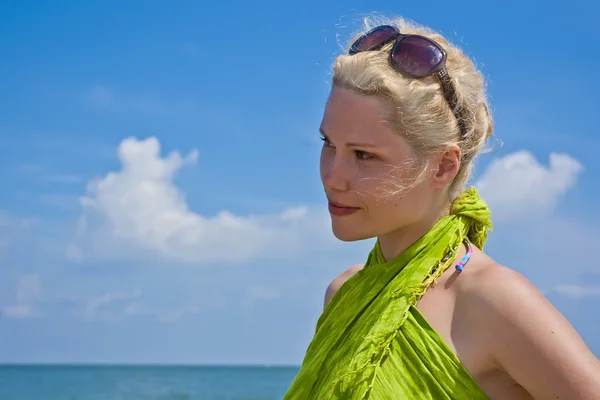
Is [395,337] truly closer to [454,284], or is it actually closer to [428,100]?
[454,284]

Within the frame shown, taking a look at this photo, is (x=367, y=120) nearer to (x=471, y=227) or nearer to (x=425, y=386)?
(x=471, y=227)

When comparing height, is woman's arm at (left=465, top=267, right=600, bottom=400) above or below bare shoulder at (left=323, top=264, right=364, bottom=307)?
below

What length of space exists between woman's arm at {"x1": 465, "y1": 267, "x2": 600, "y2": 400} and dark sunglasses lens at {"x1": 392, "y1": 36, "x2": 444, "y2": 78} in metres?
0.67

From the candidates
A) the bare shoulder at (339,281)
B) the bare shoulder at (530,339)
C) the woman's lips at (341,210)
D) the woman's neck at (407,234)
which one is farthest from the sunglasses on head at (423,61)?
the bare shoulder at (339,281)

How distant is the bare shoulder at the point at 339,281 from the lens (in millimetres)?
3340

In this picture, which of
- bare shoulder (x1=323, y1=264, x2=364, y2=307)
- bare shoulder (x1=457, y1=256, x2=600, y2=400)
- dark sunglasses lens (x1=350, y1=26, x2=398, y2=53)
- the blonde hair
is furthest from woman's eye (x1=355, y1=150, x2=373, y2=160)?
bare shoulder (x1=323, y1=264, x2=364, y2=307)

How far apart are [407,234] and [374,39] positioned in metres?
0.64

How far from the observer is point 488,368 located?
2482mm

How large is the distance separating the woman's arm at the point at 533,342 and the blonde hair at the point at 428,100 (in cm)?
44

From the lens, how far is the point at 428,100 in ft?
8.76

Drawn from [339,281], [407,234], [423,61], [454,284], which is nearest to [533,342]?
[454,284]

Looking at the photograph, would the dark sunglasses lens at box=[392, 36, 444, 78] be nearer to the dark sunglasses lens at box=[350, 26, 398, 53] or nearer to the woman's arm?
the dark sunglasses lens at box=[350, 26, 398, 53]

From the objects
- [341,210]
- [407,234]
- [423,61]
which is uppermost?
[423,61]

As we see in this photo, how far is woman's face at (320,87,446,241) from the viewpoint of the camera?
2641 millimetres
